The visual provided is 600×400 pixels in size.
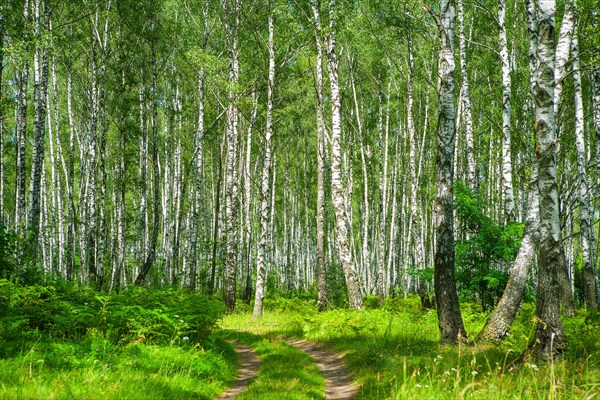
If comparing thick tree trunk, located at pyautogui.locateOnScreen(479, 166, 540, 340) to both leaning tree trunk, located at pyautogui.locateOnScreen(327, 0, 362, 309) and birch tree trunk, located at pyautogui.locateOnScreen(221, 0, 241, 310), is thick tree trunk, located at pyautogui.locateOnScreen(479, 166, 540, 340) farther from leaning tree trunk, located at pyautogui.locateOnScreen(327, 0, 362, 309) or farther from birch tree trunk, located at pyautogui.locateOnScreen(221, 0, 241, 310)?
birch tree trunk, located at pyautogui.locateOnScreen(221, 0, 241, 310)

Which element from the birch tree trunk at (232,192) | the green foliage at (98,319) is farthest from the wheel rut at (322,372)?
the birch tree trunk at (232,192)

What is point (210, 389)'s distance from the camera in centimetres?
584

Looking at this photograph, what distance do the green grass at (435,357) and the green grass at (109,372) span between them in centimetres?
229

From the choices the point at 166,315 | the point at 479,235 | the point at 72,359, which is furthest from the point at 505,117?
the point at 72,359

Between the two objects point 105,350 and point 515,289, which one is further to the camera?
point 515,289

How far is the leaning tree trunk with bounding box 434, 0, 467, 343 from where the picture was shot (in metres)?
7.43

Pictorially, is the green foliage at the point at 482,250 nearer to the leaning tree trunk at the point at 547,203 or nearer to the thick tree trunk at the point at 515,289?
the thick tree trunk at the point at 515,289

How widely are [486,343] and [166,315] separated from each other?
5.66 metres

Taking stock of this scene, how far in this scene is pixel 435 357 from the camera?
6633 mm

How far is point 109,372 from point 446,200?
5.88 m

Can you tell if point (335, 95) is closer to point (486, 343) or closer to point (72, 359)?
point (486, 343)

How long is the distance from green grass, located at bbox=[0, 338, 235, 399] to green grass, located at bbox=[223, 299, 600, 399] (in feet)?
7.51

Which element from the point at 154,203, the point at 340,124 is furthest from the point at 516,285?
the point at 154,203

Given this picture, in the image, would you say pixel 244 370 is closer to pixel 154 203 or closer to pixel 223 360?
pixel 223 360
